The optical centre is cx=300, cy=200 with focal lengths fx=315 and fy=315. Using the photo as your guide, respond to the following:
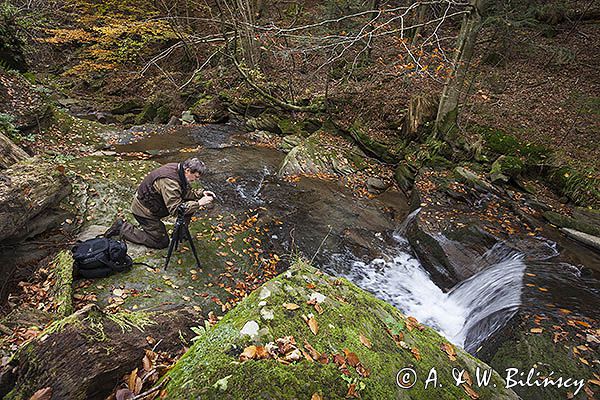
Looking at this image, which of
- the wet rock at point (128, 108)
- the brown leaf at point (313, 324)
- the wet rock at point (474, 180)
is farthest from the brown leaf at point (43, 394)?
Answer: the wet rock at point (128, 108)

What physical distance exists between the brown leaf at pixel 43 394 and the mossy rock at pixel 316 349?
2.27 feet

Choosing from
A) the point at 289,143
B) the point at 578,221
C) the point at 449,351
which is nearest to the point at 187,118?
the point at 289,143

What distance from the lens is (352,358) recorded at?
188 cm

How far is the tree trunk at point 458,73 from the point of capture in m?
8.70

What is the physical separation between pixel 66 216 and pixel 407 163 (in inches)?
376

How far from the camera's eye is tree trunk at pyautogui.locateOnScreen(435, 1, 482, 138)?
870cm

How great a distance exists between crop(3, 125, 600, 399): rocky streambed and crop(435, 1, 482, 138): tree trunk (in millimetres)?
1703

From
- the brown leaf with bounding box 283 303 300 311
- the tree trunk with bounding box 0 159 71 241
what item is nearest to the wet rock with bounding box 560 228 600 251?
the brown leaf with bounding box 283 303 300 311

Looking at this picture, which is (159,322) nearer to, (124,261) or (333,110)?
(124,261)

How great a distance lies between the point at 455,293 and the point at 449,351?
4.31 m

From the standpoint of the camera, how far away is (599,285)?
5473mm

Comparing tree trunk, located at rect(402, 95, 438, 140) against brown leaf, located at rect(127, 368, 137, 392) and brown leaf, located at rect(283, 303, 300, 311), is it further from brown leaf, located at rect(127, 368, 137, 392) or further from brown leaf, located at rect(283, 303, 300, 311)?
brown leaf, located at rect(127, 368, 137, 392)

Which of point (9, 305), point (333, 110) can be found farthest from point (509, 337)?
point (333, 110)

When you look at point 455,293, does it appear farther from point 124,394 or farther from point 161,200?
point 124,394
